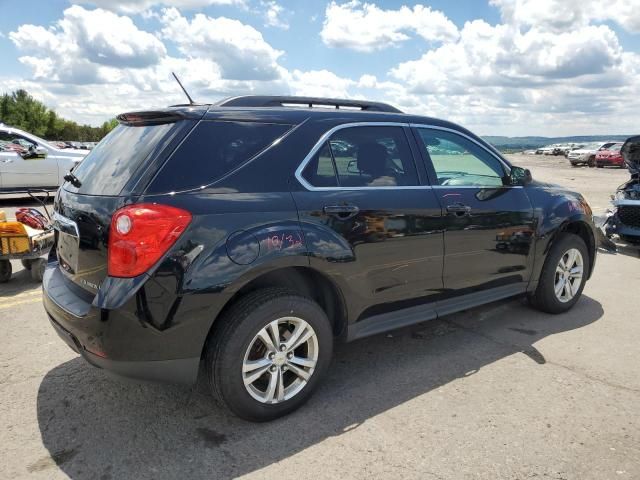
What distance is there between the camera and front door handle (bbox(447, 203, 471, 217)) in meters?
3.72

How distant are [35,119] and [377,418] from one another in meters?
106

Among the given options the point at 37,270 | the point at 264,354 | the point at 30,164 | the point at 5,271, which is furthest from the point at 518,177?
the point at 30,164

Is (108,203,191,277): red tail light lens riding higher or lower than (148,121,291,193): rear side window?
lower

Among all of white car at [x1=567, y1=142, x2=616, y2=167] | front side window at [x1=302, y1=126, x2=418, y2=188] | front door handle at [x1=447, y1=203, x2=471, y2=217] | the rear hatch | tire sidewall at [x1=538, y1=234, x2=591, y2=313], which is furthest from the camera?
white car at [x1=567, y1=142, x2=616, y2=167]

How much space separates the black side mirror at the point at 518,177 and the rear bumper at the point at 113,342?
294cm

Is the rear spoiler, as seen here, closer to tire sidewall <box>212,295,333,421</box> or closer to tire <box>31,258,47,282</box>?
tire sidewall <box>212,295,333,421</box>

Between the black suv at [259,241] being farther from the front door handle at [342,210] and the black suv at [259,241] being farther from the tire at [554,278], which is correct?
the tire at [554,278]

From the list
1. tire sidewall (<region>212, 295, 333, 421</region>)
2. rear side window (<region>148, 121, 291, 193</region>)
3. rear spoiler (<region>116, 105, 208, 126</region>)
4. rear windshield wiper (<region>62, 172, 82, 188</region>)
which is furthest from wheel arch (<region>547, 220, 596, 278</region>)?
rear windshield wiper (<region>62, 172, 82, 188</region>)

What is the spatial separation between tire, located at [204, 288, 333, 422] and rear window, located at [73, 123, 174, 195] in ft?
3.01

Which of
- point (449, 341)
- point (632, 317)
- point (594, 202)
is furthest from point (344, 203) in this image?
point (594, 202)

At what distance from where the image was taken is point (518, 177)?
431 cm

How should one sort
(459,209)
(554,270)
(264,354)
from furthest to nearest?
(554,270), (459,209), (264,354)

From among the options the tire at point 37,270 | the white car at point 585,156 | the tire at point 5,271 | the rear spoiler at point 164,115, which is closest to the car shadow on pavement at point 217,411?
the rear spoiler at point 164,115

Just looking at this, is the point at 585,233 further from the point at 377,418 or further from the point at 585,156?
the point at 585,156
